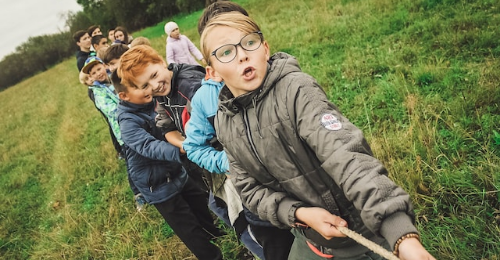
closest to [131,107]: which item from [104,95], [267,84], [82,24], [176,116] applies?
[176,116]

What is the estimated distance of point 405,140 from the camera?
10.2 feet

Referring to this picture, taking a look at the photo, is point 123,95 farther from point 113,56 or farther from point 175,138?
point 113,56

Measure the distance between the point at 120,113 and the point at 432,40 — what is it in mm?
4309

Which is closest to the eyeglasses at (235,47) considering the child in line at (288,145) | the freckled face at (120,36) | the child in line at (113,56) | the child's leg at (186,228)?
the child in line at (288,145)

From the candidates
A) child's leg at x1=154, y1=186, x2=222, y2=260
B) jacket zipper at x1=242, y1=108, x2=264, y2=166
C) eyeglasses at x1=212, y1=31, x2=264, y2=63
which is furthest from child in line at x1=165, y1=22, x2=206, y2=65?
jacket zipper at x1=242, y1=108, x2=264, y2=166

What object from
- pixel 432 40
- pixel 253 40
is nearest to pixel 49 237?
pixel 253 40

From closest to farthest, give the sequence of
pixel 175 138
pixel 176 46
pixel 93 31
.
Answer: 1. pixel 175 138
2. pixel 176 46
3. pixel 93 31

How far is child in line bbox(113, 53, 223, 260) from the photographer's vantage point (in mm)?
2828

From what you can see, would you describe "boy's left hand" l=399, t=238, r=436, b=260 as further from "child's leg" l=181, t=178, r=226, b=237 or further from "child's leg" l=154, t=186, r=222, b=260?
"child's leg" l=181, t=178, r=226, b=237

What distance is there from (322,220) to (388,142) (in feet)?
7.29

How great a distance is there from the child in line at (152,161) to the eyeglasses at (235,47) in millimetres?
1390

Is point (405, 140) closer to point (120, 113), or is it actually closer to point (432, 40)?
point (432, 40)

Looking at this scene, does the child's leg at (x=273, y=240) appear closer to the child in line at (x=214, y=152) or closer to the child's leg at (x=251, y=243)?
the child in line at (x=214, y=152)

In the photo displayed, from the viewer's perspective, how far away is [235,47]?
1.51 metres
